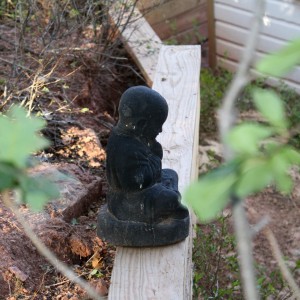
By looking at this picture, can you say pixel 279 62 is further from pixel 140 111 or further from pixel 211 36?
pixel 211 36

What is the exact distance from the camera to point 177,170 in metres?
3.15

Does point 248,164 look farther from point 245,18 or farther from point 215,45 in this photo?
point 215,45

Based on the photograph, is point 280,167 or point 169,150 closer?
point 280,167

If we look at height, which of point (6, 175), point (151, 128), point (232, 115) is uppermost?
point (232, 115)

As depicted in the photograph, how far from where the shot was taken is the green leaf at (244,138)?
2.72 feet

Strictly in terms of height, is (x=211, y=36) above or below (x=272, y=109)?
below

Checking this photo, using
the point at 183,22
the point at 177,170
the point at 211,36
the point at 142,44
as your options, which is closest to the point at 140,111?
the point at 177,170

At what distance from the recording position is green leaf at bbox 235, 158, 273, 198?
831 millimetres

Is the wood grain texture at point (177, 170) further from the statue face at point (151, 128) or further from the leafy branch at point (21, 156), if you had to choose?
the leafy branch at point (21, 156)

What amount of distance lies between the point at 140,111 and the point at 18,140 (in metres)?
1.57

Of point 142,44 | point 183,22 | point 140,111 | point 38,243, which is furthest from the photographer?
point 183,22

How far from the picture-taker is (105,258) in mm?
3107

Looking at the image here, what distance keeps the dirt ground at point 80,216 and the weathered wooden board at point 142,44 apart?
0.18 meters

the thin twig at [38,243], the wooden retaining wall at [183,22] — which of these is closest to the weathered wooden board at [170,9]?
the wooden retaining wall at [183,22]
